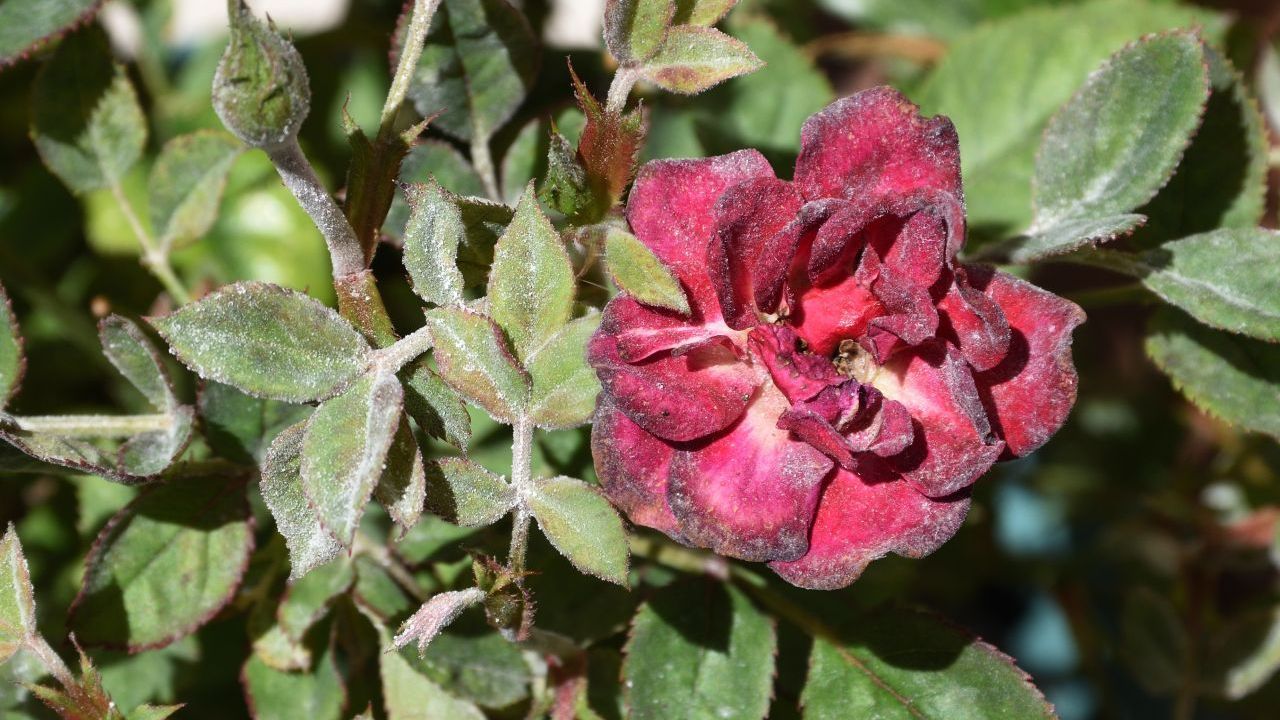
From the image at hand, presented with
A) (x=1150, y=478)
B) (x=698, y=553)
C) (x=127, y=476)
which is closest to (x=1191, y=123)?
(x=698, y=553)

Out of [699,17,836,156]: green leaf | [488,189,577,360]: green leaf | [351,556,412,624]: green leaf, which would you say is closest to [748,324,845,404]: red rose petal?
[488,189,577,360]: green leaf

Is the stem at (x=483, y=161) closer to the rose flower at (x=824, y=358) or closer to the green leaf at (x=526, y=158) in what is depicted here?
the green leaf at (x=526, y=158)

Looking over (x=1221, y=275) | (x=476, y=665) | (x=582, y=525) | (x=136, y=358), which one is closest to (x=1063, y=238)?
(x=1221, y=275)

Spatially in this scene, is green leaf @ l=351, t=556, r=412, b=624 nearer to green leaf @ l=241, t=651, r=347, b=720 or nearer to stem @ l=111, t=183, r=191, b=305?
green leaf @ l=241, t=651, r=347, b=720

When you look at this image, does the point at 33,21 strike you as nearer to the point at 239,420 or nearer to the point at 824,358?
the point at 239,420

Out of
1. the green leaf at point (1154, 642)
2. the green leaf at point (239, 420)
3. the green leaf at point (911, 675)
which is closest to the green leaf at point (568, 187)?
the green leaf at point (239, 420)

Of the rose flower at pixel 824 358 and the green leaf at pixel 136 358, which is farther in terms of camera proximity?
the green leaf at pixel 136 358
